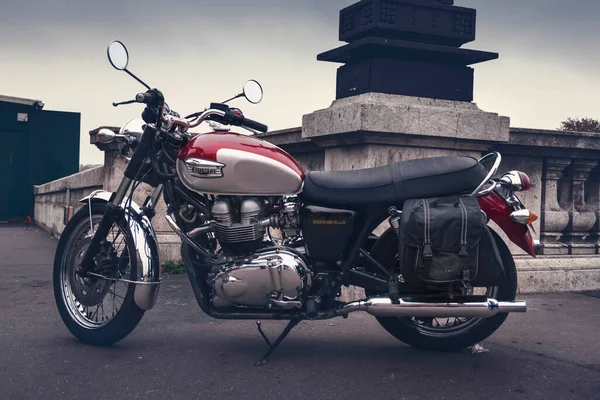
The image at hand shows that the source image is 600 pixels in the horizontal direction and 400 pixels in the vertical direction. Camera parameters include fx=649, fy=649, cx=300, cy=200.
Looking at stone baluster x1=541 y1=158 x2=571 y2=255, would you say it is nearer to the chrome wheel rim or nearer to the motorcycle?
the motorcycle

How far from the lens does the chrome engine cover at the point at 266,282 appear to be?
11.4 feet

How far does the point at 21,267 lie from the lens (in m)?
7.77

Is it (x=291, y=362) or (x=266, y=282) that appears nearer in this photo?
(x=266, y=282)

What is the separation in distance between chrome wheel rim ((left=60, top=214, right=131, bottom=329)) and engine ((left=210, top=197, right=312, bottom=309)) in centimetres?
75

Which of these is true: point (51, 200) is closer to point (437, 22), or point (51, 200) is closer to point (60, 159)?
point (60, 159)

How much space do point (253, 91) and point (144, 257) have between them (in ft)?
3.90

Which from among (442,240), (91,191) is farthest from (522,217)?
(91,191)

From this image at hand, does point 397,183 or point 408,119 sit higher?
point 408,119

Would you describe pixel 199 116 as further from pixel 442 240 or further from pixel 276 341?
pixel 442 240

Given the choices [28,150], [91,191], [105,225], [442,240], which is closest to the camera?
[442,240]

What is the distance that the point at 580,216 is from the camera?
6.39 meters

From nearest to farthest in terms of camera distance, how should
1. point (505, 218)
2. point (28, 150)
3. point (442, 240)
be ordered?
point (442, 240), point (505, 218), point (28, 150)

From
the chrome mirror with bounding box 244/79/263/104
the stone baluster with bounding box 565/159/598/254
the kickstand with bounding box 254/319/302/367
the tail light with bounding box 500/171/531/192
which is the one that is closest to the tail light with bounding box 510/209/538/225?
the tail light with bounding box 500/171/531/192

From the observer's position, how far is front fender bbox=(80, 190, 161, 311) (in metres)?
3.77
